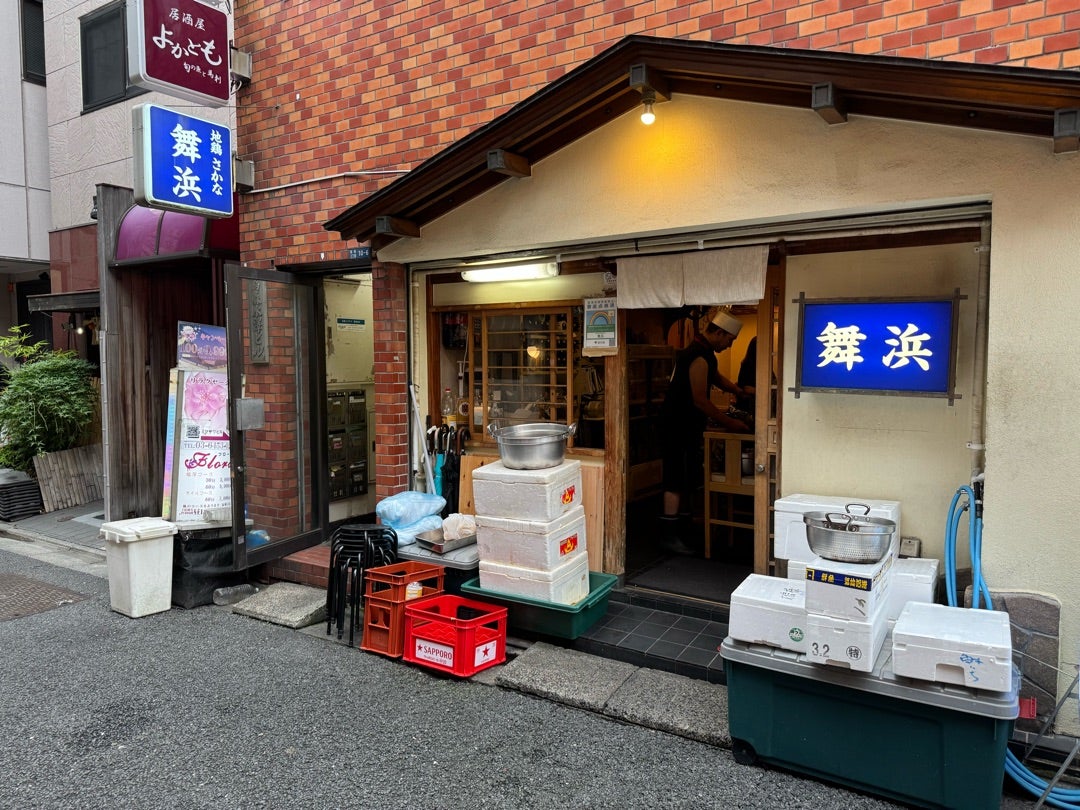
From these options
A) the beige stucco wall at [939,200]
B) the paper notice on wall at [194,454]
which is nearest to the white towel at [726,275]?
the beige stucco wall at [939,200]

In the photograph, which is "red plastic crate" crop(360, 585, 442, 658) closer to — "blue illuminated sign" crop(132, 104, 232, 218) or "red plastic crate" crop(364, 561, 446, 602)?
"red plastic crate" crop(364, 561, 446, 602)

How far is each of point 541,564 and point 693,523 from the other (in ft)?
11.6

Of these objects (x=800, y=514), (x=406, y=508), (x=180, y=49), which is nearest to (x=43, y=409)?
(x=180, y=49)

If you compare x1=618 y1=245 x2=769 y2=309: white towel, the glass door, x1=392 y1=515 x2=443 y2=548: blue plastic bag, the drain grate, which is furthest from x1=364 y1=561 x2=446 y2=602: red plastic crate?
the drain grate

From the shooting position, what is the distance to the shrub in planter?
10.5m

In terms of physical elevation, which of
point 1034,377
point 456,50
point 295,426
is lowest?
point 295,426

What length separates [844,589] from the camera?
136 inches

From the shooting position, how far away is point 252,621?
20.7ft

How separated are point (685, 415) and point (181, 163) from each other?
541cm

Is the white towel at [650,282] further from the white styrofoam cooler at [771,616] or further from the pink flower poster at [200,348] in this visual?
the pink flower poster at [200,348]

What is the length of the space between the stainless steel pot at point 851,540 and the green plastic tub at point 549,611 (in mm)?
2130

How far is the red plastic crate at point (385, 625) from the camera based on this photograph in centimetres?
537

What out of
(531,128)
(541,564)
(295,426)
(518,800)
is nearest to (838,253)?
(531,128)

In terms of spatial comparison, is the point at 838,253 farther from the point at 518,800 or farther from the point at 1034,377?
the point at 518,800
